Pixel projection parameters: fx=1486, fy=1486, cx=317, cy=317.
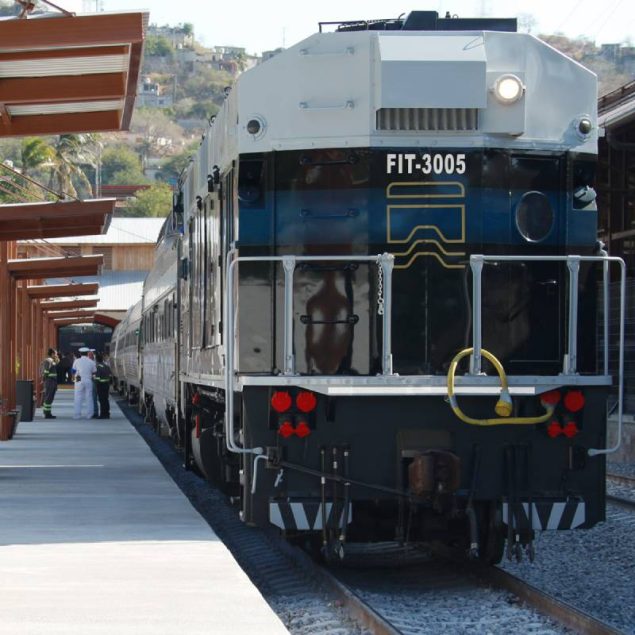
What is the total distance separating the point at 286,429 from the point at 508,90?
2926 millimetres

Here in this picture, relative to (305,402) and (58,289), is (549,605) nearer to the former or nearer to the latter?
(305,402)

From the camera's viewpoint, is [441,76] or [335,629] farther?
[441,76]

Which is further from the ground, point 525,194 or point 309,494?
point 525,194

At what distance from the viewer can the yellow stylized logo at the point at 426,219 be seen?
35.4 feet

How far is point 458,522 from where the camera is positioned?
11320 mm

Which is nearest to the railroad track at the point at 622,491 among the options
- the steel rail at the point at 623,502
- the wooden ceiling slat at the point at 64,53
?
the steel rail at the point at 623,502

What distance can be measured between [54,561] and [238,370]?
6.49 ft

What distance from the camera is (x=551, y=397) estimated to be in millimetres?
10617

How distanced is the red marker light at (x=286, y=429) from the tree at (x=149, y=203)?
156370mm

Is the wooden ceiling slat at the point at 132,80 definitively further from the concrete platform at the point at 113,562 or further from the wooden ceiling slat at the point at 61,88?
the concrete platform at the point at 113,562

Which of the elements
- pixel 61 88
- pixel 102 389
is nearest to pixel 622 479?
pixel 61 88

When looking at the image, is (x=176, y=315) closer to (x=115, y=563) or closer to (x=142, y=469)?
(x=142, y=469)

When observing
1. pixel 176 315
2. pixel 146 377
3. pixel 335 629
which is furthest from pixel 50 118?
pixel 146 377

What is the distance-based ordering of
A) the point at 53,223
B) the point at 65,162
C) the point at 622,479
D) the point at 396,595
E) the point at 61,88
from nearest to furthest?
1. the point at 396,595
2. the point at 61,88
3. the point at 622,479
4. the point at 53,223
5. the point at 65,162
